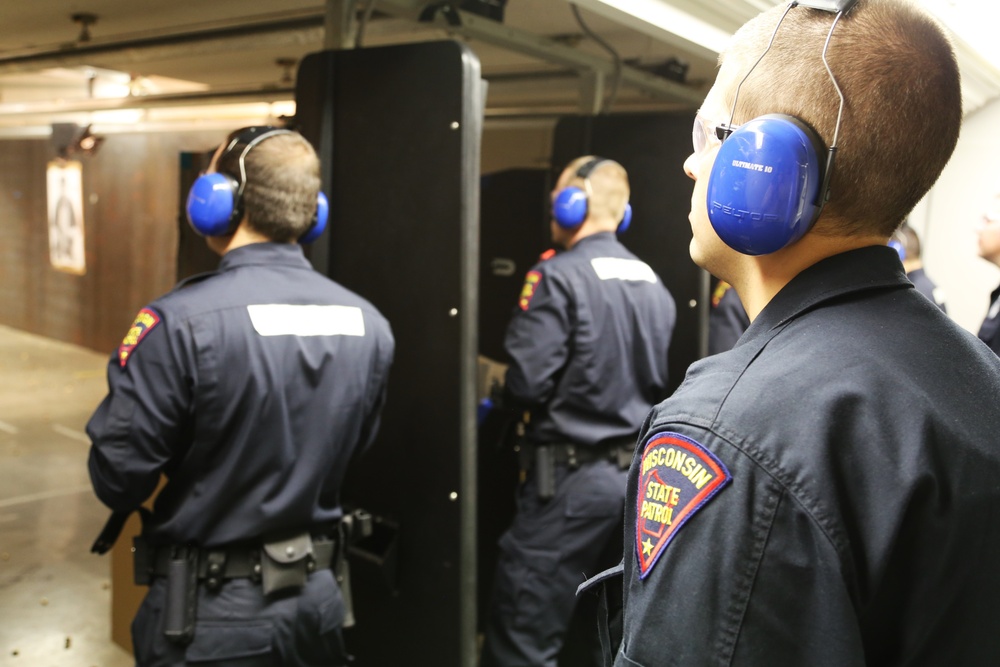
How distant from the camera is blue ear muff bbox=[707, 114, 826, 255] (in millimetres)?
Result: 831

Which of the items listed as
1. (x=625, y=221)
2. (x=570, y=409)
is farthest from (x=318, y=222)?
(x=625, y=221)

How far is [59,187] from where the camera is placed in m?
8.88

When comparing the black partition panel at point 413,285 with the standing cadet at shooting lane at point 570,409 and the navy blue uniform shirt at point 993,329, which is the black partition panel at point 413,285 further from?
the navy blue uniform shirt at point 993,329

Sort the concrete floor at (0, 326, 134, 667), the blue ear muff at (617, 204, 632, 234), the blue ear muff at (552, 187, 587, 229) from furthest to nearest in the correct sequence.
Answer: the concrete floor at (0, 326, 134, 667) < the blue ear muff at (617, 204, 632, 234) < the blue ear muff at (552, 187, 587, 229)

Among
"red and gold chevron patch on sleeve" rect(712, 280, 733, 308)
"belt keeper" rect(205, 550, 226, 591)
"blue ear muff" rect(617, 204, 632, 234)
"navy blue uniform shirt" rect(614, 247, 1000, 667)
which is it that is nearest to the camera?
"navy blue uniform shirt" rect(614, 247, 1000, 667)

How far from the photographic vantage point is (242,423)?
1.84 m

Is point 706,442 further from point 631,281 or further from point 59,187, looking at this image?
point 59,187

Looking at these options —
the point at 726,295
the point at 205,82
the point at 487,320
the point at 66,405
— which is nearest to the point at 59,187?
the point at 66,405

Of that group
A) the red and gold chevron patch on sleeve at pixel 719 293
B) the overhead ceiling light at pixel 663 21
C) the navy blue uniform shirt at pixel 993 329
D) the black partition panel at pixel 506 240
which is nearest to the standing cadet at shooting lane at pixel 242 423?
the overhead ceiling light at pixel 663 21

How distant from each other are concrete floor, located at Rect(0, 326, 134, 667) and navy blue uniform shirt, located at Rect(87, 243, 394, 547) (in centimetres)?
166

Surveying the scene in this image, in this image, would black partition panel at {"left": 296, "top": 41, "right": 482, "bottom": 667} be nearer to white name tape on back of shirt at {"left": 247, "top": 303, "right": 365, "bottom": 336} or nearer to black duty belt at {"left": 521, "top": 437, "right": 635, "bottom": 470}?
white name tape on back of shirt at {"left": 247, "top": 303, "right": 365, "bottom": 336}

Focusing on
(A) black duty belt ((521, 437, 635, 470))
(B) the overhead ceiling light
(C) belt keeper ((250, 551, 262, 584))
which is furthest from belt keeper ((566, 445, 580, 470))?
(B) the overhead ceiling light

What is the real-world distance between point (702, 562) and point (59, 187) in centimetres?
964

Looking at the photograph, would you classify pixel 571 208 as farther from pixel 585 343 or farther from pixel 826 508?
pixel 826 508
